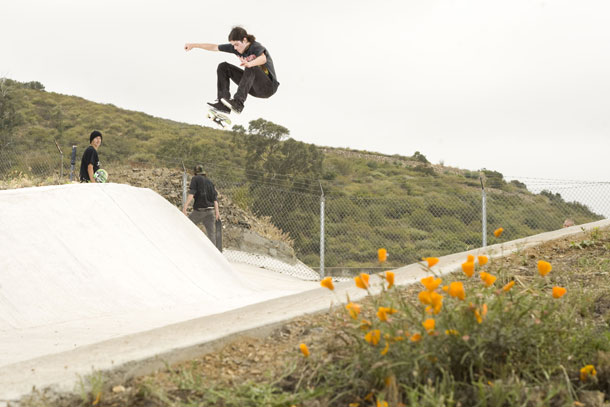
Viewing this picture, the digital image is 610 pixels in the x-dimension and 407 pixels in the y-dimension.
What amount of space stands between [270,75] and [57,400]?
3.76 metres

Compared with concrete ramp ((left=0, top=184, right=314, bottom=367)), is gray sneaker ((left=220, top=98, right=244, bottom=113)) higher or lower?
higher

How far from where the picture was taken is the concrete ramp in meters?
5.50

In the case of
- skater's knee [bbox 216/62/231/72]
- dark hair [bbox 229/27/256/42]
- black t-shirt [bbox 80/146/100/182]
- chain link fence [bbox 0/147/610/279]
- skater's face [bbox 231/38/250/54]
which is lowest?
chain link fence [bbox 0/147/610/279]

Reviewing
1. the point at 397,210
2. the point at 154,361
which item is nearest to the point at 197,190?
the point at 154,361

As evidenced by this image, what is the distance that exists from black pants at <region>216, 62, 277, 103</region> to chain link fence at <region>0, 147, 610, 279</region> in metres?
6.03

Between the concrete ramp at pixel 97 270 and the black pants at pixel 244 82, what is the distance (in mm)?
2345

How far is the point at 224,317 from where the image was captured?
126 inches

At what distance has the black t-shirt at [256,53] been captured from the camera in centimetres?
523

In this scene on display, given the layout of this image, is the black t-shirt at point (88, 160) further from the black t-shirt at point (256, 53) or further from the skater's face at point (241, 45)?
the skater's face at point (241, 45)

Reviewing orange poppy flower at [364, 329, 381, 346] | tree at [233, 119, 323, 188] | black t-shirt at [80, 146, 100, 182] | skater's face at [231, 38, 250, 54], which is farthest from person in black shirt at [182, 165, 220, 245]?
tree at [233, 119, 323, 188]

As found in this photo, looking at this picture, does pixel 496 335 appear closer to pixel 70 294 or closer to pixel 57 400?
pixel 57 400

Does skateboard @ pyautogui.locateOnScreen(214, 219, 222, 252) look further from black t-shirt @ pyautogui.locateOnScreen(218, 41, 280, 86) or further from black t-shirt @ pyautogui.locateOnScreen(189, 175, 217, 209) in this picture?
black t-shirt @ pyautogui.locateOnScreen(218, 41, 280, 86)

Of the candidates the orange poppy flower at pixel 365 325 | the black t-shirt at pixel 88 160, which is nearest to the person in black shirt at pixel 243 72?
the orange poppy flower at pixel 365 325

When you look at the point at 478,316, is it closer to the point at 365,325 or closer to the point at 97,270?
the point at 365,325
